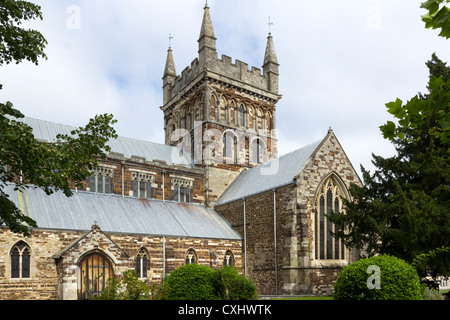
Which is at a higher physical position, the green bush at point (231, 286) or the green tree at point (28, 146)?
the green tree at point (28, 146)

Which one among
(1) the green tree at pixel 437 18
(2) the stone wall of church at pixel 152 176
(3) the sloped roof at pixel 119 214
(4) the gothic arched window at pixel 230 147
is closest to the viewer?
(1) the green tree at pixel 437 18

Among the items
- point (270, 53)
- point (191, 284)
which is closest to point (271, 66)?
point (270, 53)

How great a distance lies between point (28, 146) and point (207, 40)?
2562 centimetres

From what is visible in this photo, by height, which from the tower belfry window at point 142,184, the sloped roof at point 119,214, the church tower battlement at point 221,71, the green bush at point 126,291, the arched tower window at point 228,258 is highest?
the church tower battlement at point 221,71

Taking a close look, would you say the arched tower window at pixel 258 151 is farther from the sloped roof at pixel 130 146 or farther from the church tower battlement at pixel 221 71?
the sloped roof at pixel 130 146

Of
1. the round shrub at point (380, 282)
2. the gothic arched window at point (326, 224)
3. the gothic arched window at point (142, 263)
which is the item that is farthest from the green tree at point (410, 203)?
the gothic arched window at point (142, 263)

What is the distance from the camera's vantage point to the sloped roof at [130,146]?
2679 centimetres

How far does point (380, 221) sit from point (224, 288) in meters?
7.65

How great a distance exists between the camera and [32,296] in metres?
18.9

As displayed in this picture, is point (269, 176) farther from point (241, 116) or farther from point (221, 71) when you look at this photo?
point (221, 71)

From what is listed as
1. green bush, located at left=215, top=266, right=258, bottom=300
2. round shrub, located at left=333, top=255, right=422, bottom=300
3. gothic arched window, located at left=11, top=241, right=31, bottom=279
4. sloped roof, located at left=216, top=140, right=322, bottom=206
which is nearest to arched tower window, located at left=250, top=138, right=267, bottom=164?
sloped roof, located at left=216, top=140, right=322, bottom=206

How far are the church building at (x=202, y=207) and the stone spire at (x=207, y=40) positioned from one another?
115mm

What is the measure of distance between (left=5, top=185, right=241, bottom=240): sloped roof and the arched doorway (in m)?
1.91

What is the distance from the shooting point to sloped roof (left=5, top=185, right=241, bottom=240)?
2138 centimetres
